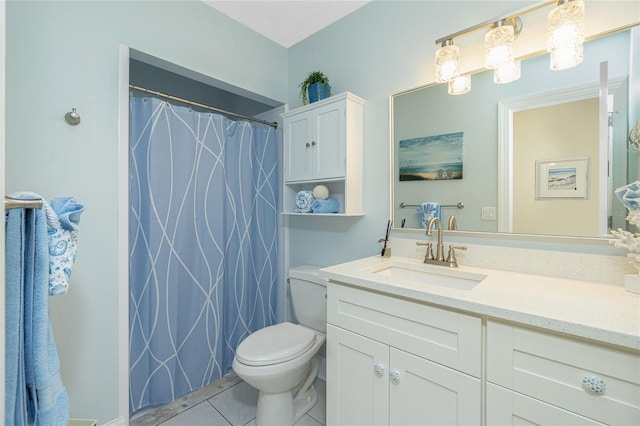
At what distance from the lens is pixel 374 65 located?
1.76 m

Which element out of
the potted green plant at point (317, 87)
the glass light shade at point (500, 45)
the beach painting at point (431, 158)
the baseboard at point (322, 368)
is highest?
the potted green plant at point (317, 87)

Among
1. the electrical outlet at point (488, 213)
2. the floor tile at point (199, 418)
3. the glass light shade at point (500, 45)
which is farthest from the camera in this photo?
the floor tile at point (199, 418)

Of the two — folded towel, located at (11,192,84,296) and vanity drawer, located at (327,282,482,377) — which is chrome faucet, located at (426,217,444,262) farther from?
folded towel, located at (11,192,84,296)

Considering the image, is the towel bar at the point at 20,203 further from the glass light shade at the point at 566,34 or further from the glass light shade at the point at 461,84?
the glass light shade at the point at 566,34

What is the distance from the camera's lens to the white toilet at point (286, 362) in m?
1.40

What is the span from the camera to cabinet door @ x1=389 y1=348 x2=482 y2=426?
0.92 meters

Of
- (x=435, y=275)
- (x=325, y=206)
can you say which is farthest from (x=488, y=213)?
(x=325, y=206)

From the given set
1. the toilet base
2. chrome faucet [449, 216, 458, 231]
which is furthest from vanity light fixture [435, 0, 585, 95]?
the toilet base

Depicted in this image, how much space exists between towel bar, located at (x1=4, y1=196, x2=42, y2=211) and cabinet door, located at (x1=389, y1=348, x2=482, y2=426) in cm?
117

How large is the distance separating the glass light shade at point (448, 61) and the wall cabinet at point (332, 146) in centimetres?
51

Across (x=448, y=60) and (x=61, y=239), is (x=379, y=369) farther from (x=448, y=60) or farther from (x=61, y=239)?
(x=448, y=60)

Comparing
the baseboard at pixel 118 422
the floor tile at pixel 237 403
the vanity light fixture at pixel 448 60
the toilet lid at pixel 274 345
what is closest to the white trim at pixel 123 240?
the baseboard at pixel 118 422

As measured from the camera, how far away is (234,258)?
2.05 metres

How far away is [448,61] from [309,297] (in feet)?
5.02
